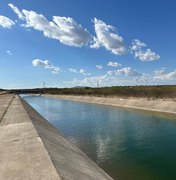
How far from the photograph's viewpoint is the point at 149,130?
29344mm

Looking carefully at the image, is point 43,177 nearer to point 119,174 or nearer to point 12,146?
point 12,146

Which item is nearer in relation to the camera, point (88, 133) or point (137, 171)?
point (137, 171)

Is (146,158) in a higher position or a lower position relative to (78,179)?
lower

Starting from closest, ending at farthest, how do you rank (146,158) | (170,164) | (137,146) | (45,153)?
(45,153), (170,164), (146,158), (137,146)

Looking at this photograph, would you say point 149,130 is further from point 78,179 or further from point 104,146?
point 78,179

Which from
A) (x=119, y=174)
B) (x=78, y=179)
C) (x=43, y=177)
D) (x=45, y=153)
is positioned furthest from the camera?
(x=119, y=174)

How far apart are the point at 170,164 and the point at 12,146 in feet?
31.7

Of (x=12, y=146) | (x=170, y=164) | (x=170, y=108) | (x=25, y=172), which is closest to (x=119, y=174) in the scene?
(x=170, y=164)

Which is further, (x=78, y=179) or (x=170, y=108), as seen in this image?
(x=170, y=108)

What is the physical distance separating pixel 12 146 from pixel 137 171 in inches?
283

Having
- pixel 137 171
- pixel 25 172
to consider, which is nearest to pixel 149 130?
pixel 137 171

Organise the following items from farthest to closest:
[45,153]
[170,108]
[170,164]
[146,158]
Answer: [170,108], [146,158], [170,164], [45,153]

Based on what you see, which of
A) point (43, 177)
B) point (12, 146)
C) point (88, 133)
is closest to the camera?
point (43, 177)

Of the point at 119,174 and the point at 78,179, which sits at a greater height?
the point at 78,179
